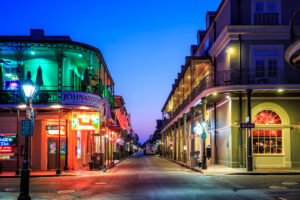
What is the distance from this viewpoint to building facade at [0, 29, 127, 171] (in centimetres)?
2445

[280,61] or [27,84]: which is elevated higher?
[280,61]

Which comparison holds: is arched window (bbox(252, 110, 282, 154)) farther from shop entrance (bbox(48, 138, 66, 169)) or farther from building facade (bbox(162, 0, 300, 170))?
shop entrance (bbox(48, 138, 66, 169))

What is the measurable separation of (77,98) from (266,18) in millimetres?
14569

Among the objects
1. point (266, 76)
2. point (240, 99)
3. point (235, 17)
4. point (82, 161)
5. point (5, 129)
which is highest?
point (235, 17)

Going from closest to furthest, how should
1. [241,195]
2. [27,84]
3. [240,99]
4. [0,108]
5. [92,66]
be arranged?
[27,84], [241,195], [0,108], [240,99], [92,66]

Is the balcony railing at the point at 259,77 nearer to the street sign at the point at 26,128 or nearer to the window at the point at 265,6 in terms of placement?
the window at the point at 265,6

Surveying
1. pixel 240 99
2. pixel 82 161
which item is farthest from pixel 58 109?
pixel 240 99

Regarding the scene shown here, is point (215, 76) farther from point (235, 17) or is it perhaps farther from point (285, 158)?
point (285, 158)

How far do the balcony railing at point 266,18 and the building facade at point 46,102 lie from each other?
11.8 metres

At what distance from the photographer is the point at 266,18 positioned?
26.5m

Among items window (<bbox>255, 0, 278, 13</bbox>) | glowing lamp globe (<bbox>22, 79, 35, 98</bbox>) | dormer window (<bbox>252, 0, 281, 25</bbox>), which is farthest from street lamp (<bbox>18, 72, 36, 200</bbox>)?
window (<bbox>255, 0, 278, 13</bbox>)

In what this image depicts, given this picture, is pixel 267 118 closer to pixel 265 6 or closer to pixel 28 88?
pixel 265 6

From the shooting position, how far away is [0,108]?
24609mm

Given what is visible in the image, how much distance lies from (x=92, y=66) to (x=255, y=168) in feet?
48.4
